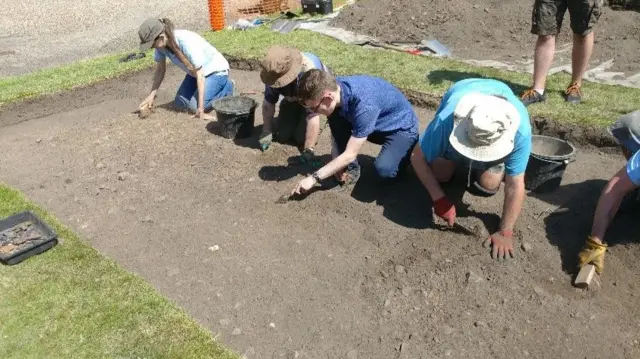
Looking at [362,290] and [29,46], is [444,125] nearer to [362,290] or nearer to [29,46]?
[362,290]

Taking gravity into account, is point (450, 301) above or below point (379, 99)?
below

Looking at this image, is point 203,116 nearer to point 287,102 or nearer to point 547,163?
point 287,102

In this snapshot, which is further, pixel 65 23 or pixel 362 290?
pixel 65 23

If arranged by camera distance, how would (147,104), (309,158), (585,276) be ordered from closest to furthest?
1. (585,276)
2. (309,158)
3. (147,104)

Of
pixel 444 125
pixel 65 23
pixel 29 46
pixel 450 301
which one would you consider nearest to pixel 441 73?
pixel 444 125

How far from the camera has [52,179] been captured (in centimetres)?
536

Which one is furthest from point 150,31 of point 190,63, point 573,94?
point 573,94

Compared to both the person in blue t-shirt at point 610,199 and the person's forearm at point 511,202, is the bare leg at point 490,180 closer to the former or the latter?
the person's forearm at point 511,202

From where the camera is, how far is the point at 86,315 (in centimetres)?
356

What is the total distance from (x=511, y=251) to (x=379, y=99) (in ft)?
4.82

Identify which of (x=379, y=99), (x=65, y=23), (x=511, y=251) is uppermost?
(x=379, y=99)

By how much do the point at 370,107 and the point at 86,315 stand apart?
2.37 m

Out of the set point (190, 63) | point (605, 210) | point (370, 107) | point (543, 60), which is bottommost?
point (605, 210)

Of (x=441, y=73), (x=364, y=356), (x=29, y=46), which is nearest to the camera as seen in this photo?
(x=364, y=356)
